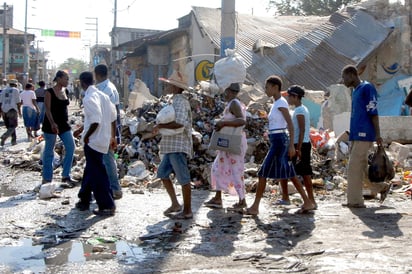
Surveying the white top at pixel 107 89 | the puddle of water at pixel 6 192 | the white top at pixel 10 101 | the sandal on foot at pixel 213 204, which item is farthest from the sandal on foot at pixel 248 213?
the white top at pixel 10 101

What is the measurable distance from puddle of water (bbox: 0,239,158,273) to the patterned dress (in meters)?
1.68

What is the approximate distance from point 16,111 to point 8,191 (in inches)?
223

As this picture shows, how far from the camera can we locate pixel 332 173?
8977 mm

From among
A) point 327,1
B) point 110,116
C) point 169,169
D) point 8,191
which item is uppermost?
point 327,1

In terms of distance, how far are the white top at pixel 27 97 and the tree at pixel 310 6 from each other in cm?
2710

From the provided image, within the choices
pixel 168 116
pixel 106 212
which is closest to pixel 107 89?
pixel 168 116

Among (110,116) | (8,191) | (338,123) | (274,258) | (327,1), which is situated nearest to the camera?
(274,258)

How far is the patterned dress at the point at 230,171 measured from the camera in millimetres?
6215

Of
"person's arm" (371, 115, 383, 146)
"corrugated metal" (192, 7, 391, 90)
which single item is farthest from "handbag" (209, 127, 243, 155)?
"corrugated metal" (192, 7, 391, 90)

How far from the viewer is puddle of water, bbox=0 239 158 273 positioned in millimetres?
4312

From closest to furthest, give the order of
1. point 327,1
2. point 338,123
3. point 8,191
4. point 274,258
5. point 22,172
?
point 274,258 → point 8,191 → point 22,172 → point 338,123 → point 327,1

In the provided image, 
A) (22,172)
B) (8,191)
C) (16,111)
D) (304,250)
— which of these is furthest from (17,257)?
(16,111)

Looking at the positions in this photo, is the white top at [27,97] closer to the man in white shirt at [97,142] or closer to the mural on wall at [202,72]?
the mural on wall at [202,72]

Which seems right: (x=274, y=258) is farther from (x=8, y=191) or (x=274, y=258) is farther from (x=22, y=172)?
(x=22, y=172)
